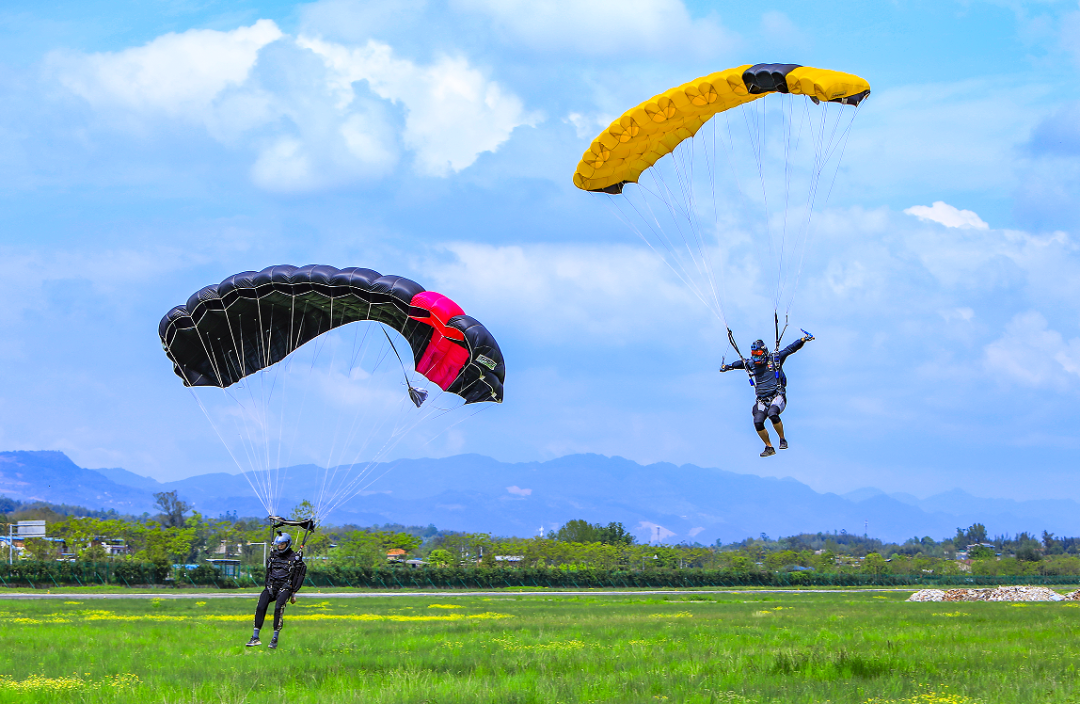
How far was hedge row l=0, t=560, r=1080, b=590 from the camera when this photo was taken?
173 ft

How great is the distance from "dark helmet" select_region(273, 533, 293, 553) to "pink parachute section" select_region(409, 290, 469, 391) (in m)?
4.76

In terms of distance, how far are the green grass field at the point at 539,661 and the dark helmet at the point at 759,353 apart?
4.88 m

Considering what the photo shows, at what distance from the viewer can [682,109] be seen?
18.4 meters

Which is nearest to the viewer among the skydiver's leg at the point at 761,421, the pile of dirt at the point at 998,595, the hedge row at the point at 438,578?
the skydiver's leg at the point at 761,421

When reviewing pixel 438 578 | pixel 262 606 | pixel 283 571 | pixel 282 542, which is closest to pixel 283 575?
pixel 283 571

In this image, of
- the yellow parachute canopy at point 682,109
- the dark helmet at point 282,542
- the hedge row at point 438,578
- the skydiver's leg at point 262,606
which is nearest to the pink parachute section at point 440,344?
the yellow parachute canopy at point 682,109

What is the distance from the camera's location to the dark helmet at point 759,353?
1708cm

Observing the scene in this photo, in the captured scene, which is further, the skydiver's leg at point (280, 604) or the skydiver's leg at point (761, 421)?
the skydiver's leg at point (761, 421)

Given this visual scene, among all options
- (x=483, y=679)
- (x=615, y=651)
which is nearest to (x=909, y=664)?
(x=615, y=651)

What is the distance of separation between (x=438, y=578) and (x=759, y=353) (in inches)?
2001

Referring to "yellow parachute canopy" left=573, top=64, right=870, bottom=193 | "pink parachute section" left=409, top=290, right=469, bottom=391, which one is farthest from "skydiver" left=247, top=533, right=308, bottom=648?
"yellow parachute canopy" left=573, top=64, right=870, bottom=193

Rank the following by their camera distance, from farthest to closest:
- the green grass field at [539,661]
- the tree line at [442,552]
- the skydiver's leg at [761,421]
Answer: the tree line at [442,552]
the skydiver's leg at [761,421]
the green grass field at [539,661]

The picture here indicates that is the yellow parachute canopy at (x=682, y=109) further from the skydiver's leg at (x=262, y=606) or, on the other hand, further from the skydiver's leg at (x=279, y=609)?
the skydiver's leg at (x=262, y=606)

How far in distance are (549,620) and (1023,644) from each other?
11674 millimetres
